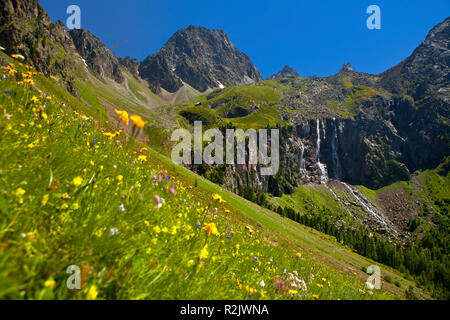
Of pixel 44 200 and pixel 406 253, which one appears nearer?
pixel 44 200

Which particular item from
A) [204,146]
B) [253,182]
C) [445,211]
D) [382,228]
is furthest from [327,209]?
[204,146]

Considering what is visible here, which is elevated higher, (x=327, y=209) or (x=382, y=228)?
(x=327, y=209)

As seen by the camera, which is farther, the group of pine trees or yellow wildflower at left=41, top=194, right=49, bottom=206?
the group of pine trees

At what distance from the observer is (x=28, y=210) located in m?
1.95

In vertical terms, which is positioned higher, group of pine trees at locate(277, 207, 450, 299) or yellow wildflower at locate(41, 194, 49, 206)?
yellow wildflower at locate(41, 194, 49, 206)

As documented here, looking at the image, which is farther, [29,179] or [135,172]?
[135,172]

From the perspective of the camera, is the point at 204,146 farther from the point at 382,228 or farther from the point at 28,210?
the point at 382,228

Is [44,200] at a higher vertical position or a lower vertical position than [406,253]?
higher

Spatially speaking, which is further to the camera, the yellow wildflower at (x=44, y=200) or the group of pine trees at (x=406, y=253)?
the group of pine trees at (x=406, y=253)

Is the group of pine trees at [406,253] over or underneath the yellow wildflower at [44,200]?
underneath
